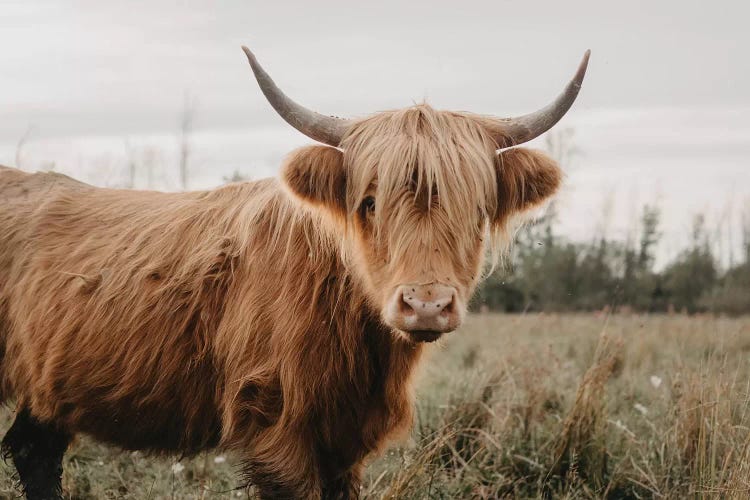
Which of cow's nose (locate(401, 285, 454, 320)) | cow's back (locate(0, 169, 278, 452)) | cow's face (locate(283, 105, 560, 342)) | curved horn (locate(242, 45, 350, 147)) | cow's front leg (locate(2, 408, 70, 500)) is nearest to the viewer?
cow's nose (locate(401, 285, 454, 320))

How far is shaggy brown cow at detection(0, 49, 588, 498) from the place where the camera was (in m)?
2.99

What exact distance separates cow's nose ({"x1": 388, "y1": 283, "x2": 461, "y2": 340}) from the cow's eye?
1.58 ft

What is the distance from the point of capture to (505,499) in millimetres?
4195

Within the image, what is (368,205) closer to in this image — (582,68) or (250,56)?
(250,56)

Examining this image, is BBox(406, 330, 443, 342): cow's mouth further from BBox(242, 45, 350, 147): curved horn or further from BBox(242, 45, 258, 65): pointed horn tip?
BBox(242, 45, 258, 65): pointed horn tip

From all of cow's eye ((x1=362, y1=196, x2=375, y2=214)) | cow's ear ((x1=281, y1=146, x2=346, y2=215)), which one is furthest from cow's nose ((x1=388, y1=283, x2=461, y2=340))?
cow's ear ((x1=281, y1=146, x2=346, y2=215))

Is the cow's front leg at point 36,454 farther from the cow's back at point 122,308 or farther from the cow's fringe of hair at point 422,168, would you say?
the cow's fringe of hair at point 422,168

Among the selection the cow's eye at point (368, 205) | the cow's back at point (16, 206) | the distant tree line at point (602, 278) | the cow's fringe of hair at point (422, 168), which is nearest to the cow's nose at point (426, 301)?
the cow's fringe of hair at point (422, 168)

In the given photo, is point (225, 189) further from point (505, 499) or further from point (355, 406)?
point (505, 499)

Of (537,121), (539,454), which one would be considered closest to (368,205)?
(537,121)

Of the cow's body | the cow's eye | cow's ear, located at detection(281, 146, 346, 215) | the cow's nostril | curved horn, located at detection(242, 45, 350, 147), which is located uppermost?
curved horn, located at detection(242, 45, 350, 147)

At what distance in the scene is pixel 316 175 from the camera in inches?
126

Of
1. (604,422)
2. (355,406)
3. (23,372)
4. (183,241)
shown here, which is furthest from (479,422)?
(23,372)

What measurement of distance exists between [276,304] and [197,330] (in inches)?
19.0
